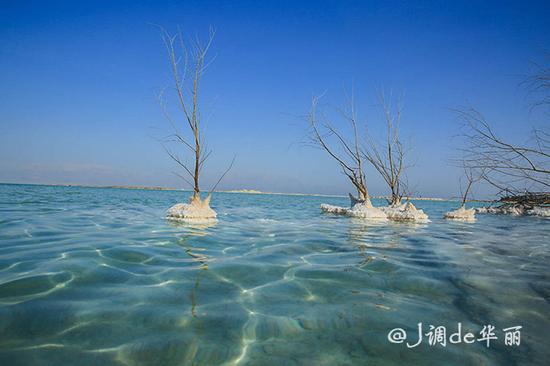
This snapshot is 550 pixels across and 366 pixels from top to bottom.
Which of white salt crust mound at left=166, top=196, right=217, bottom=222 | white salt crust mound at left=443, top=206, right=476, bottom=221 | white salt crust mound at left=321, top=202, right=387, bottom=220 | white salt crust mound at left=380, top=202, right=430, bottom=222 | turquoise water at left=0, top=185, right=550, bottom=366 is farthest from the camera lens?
white salt crust mound at left=443, top=206, right=476, bottom=221

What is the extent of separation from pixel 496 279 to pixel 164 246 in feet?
13.4

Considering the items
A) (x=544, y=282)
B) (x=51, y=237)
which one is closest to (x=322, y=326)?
(x=544, y=282)

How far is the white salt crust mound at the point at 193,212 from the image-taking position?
8.21 metres

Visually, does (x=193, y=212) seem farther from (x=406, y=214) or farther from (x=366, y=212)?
(x=406, y=214)

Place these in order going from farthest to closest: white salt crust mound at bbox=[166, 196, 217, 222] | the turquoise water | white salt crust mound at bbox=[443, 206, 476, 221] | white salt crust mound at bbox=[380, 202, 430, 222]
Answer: white salt crust mound at bbox=[443, 206, 476, 221]
white salt crust mound at bbox=[380, 202, 430, 222]
white salt crust mound at bbox=[166, 196, 217, 222]
the turquoise water

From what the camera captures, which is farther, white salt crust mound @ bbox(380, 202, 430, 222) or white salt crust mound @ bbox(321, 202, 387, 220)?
white salt crust mound @ bbox(321, 202, 387, 220)

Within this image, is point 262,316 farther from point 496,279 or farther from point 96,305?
point 496,279

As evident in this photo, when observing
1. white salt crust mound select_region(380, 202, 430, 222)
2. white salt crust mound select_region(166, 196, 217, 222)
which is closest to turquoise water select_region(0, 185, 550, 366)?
white salt crust mound select_region(166, 196, 217, 222)

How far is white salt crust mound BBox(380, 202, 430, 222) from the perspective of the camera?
10906mm

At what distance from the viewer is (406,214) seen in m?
11.1

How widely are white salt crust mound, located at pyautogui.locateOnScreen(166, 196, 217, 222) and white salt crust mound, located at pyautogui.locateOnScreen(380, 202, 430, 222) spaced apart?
268 inches

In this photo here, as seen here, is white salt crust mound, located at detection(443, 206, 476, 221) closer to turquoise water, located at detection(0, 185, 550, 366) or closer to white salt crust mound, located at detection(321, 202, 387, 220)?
white salt crust mound, located at detection(321, 202, 387, 220)

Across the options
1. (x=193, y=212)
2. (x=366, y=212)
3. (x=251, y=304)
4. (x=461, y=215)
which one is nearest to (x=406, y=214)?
(x=366, y=212)

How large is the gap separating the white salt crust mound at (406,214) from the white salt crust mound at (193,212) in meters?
6.80
